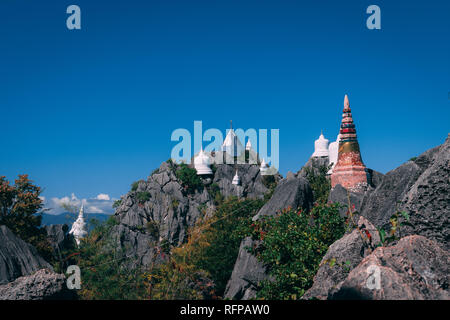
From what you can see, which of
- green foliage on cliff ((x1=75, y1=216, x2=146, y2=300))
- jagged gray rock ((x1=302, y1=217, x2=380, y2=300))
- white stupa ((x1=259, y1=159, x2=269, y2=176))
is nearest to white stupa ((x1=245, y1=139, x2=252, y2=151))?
white stupa ((x1=259, y1=159, x2=269, y2=176))

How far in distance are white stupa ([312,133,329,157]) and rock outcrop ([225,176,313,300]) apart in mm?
34979

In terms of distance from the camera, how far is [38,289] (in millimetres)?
5777

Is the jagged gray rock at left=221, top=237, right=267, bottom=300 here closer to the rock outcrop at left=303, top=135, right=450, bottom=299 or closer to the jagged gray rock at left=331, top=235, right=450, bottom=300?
the rock outcrop at left=303, top=135, right=450, bottom=299

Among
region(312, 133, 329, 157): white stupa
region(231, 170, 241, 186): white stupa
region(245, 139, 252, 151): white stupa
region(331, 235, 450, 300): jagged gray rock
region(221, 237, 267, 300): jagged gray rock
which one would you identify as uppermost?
region(245, 139, 252, 151): white stupa

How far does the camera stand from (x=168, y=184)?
4169 centimetres

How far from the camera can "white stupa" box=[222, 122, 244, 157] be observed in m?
52.3

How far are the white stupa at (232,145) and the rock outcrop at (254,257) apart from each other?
39.3m

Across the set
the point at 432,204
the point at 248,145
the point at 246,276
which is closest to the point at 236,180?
the point at 248,145

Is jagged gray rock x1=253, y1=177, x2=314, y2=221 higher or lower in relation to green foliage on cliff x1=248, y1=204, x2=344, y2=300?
higher

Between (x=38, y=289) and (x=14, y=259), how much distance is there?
2590 millimetres

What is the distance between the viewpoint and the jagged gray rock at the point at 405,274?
3.88 m

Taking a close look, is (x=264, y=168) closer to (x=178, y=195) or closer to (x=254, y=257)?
(x=178, y=195)
